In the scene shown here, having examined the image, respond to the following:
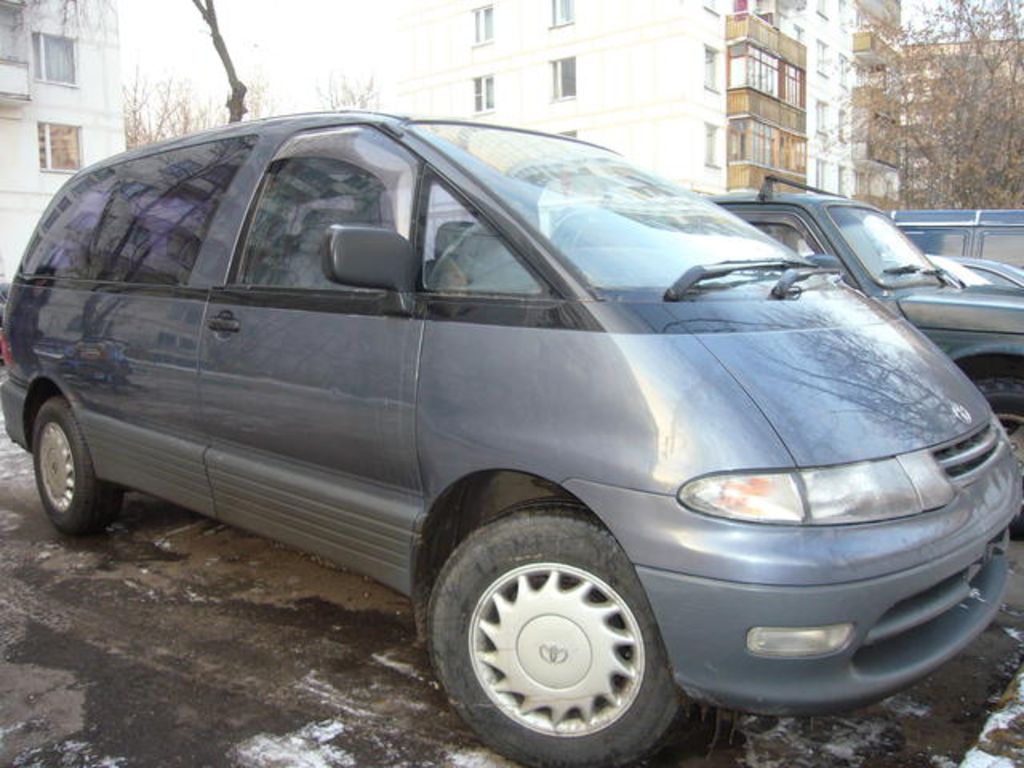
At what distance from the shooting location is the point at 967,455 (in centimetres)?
259

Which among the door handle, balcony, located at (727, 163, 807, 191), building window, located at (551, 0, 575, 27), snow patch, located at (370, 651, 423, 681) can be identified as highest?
building window, located at (551, 0, 575, 27)

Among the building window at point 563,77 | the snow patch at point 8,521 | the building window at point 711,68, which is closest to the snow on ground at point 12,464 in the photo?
the snow patch at point 8,521

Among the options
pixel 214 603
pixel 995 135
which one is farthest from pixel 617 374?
pixel 995 135

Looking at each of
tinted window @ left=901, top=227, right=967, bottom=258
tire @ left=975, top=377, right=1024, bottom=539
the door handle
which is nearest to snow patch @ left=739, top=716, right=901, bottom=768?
the door handle

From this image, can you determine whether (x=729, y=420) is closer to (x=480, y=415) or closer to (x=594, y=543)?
(x=594, y=543)

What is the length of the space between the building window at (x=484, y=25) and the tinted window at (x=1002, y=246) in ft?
90.4

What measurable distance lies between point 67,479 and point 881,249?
4682 millimetres

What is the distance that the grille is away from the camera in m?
2.48

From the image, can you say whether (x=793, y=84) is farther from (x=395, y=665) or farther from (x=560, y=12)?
(x=395, y=665)

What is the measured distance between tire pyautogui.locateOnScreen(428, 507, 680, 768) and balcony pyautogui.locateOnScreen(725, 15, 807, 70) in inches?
1300

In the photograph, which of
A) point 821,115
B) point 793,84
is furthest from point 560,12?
point 821,115

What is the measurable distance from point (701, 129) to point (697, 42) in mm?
2982

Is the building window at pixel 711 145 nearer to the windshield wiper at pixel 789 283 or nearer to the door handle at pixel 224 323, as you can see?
the windshield wiper at pixel 789 283

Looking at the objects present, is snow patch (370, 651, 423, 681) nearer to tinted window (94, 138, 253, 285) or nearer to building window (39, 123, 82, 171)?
tinted window (94, 138, 253, 285)
